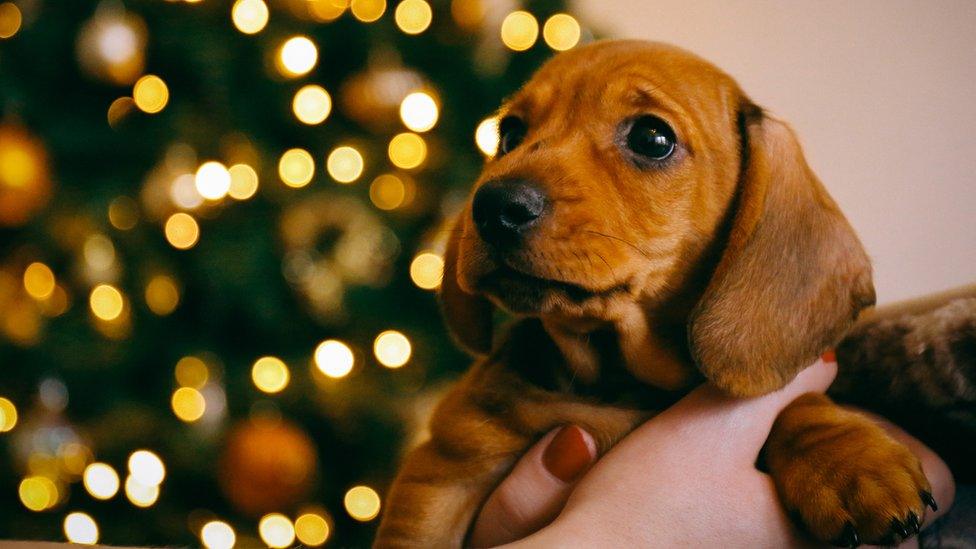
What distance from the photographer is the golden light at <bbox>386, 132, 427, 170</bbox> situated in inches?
102

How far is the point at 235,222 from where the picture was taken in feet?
8.34

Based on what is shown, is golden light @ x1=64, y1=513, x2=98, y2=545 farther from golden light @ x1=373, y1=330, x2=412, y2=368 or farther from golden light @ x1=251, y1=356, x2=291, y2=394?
golden light @ x1=373, y1=330, x2=412, y2=368

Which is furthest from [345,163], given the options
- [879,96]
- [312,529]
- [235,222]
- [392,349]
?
[879,96]

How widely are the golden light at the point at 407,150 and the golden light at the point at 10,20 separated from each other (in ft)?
4.44

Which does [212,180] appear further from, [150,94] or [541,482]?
[541,482]

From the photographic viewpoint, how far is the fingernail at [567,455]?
1.31 metres

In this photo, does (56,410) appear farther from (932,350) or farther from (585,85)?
(932,350)

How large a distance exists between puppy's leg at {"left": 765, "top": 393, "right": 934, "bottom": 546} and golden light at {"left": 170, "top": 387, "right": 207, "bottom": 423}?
2158mm

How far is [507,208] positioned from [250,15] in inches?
71.9

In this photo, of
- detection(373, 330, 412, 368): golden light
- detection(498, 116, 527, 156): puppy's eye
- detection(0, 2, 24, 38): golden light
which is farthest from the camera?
detection(373, 330, 412, 368): golden light

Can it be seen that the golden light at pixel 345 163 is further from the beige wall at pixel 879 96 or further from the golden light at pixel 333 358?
the beige wall at pixel 879 96

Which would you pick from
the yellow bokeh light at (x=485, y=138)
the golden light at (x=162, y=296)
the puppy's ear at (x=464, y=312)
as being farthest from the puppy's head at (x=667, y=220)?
the golden light at (x=162, y=296)

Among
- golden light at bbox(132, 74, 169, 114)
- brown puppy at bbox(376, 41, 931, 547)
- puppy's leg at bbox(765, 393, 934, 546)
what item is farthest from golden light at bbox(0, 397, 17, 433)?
puppy's leg at bbox(765, 393, 934, 546)

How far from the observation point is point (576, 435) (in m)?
1.33
